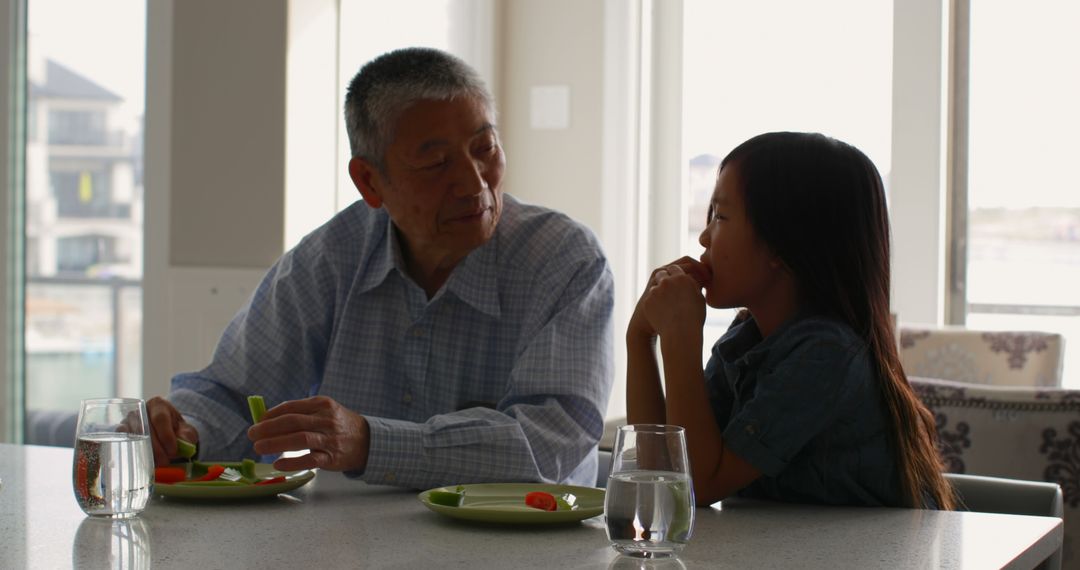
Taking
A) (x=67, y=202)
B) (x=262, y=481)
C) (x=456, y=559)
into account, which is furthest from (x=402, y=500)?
(x=67, y=202)

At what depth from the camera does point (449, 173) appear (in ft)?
6.02

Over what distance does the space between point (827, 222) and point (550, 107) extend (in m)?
2.90

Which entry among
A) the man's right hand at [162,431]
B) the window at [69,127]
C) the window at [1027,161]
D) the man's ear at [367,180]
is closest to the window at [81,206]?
the window at [69,127]

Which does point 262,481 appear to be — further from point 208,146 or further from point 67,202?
point 67,202

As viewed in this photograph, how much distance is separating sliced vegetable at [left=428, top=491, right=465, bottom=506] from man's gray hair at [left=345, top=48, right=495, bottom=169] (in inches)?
28.5

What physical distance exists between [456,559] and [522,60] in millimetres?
3487

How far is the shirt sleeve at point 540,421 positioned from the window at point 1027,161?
2800 mm

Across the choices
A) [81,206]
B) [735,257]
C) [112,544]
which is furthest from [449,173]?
[81,206]

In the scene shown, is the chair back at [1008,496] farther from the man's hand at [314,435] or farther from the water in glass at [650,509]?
the man's hand at [314,435]

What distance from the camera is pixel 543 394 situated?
161 centimetres

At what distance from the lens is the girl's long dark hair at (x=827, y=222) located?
1.50 meters

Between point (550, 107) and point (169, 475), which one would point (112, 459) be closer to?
point (169, 475)

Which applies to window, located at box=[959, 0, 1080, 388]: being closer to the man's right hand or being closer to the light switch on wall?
the light switch on wall

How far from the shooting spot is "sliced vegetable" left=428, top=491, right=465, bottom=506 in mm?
1247
